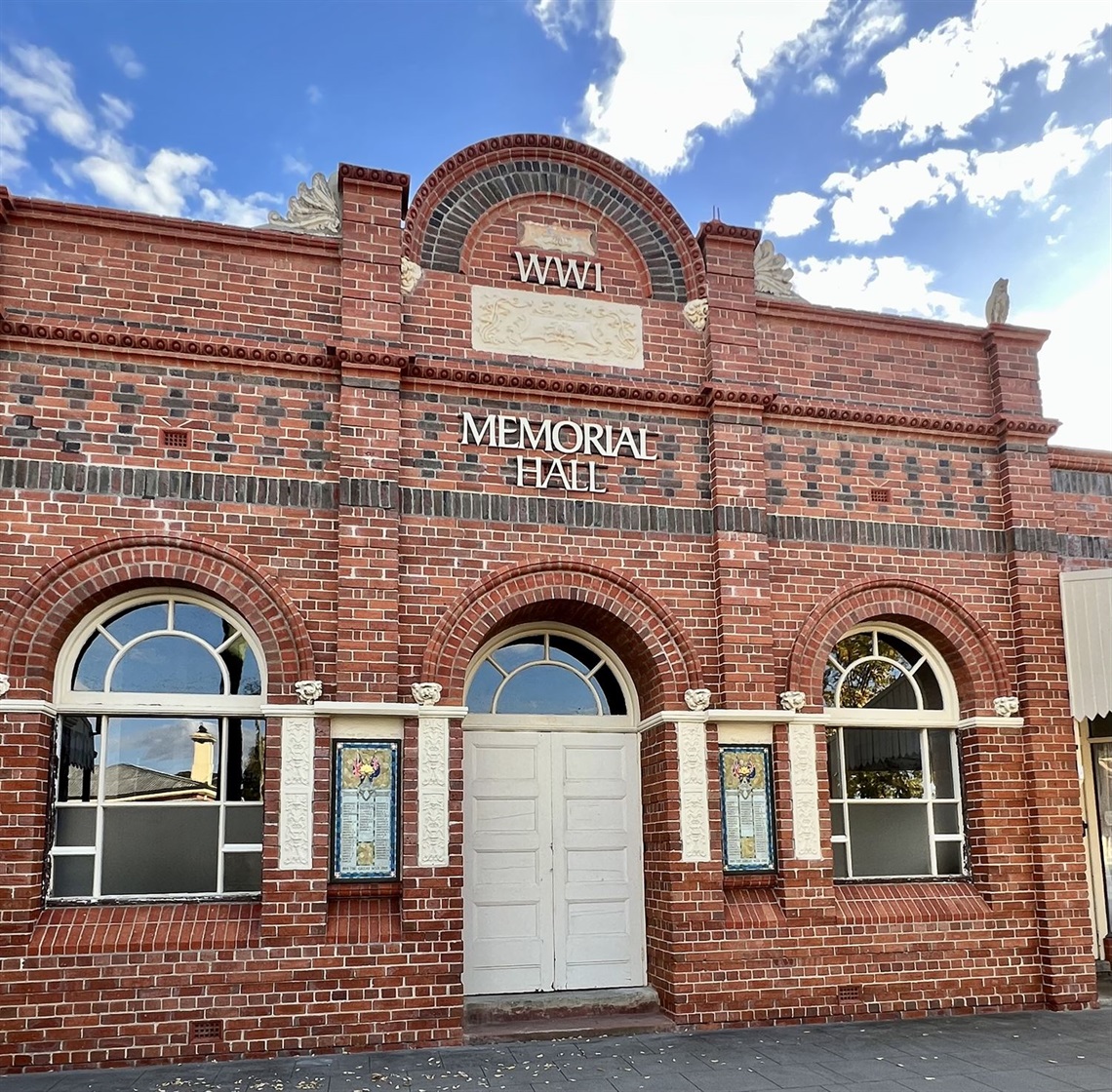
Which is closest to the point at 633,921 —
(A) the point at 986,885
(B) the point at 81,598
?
(A) the point at 986,885

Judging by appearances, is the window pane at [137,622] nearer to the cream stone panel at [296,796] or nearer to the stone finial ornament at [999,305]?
the cream stone panel at [296,796]

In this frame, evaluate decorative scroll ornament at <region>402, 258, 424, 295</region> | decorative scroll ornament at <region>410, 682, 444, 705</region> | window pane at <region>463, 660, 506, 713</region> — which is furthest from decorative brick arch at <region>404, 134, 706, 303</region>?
decorative scroll ornament at <region>410, 682, 444, 705</region>

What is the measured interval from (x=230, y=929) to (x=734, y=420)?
5779 mm

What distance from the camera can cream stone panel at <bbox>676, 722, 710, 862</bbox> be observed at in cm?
891

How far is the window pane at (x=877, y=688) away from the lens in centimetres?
995

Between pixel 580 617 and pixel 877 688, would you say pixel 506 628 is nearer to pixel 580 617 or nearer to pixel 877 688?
pixel 580 617

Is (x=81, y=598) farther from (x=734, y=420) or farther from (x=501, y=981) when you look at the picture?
(x=734, y=420)

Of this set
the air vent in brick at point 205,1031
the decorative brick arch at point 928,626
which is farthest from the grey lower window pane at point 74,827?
the decorative brick arch at point 928,626

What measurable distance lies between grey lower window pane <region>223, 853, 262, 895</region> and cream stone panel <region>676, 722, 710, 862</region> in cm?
331

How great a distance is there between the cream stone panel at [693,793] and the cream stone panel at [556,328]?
3.24 meters

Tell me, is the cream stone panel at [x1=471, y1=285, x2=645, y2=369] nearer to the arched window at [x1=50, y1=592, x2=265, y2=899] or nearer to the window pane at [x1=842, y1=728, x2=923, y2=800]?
the arched window at [x1=50, y1=592, x2=265, y2=899]

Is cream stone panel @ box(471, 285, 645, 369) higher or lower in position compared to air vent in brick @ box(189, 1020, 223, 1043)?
higher

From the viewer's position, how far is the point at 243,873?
324 inches

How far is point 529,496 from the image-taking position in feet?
30.3
